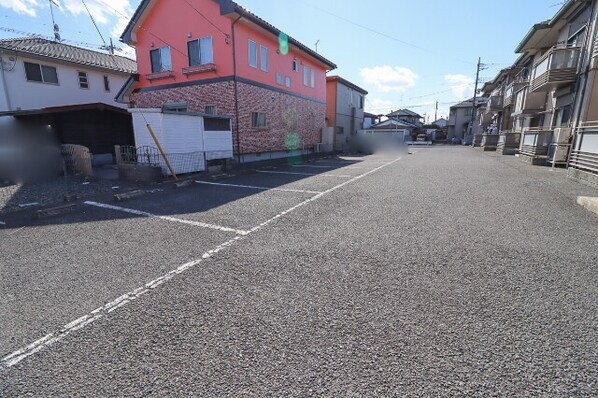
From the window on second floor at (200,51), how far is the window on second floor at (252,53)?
167cm

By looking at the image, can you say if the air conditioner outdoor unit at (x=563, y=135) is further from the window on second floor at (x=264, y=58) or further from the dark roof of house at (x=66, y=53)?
the dark roof of house at (x=66, y=53)

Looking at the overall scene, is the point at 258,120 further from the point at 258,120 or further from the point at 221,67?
the point at 221,67

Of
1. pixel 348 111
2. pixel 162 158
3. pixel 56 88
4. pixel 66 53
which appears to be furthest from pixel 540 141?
pixel 66 53

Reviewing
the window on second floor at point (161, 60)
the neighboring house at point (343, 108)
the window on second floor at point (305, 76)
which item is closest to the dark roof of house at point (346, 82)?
the neighboring house at point (343, 108)

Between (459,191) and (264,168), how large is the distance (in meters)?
7.85

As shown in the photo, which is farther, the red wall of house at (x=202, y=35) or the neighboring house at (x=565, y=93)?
the red wall of house at (x=202, y=35)

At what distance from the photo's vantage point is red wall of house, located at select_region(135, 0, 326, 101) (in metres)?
11.5

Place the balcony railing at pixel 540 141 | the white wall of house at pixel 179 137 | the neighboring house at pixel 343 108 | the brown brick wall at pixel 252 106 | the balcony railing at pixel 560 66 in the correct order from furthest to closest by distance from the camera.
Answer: the neighboring house at pixel 343 108
the brown brick wall at pixel 252 106
the balcony railing at pixel 540 141
the balcony railing at pixel 560 66
the white wall of house at pixel 179 137

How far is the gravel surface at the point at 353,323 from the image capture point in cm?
161

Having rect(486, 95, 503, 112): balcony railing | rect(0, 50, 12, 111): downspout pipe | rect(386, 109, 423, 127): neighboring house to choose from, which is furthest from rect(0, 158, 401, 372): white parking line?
rect(386, 109, 423, 127): neighboring house

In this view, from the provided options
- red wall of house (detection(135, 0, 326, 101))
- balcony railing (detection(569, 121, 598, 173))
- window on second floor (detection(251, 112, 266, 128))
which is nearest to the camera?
balcony railing (detection(569, 121, 598, 173))

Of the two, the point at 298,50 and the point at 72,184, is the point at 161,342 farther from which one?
the point at 298,50

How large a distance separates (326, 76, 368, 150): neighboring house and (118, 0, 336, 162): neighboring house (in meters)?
7.71

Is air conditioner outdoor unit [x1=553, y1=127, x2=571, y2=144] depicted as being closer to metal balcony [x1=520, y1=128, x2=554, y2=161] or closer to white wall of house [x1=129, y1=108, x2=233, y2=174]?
metal balcony [x1=520, y1=128, x2=554, y2=161]
